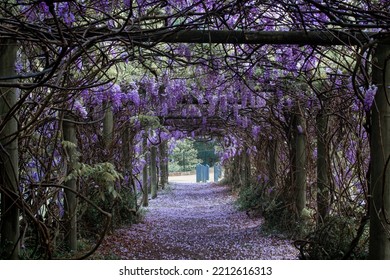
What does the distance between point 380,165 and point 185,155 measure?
84.1ft

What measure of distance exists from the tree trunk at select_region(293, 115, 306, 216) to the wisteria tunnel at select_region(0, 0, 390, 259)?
0.08 ft

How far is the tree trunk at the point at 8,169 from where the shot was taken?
10.0 ft

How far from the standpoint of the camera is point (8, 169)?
121 inches

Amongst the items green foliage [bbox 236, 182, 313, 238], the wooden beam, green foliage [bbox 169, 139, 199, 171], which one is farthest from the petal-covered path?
green foliage [bbox 169, 139, 199, 171]

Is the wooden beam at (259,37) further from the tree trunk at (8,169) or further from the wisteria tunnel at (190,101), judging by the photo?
the tree trunk at (8,169)

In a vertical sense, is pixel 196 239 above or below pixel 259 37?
below

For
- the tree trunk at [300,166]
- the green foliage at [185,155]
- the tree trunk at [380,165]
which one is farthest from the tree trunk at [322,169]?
the green foliage at [185,155]

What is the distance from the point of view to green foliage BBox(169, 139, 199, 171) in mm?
27397

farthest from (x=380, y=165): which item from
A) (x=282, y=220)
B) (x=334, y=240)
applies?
(x=282, y=220)

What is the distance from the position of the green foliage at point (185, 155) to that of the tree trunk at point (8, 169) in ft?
76.1

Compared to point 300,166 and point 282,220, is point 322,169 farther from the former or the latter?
point 282,220

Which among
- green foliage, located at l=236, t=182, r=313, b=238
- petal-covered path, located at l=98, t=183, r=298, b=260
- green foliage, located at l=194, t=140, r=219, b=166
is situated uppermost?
green foliage, located at l=194, t=140, r=219, b=166

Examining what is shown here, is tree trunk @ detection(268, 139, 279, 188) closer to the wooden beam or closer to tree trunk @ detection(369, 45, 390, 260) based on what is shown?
tree trunk @ detection(369, 45, 390, 260)

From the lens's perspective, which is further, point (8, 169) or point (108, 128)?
point (108, 128)
